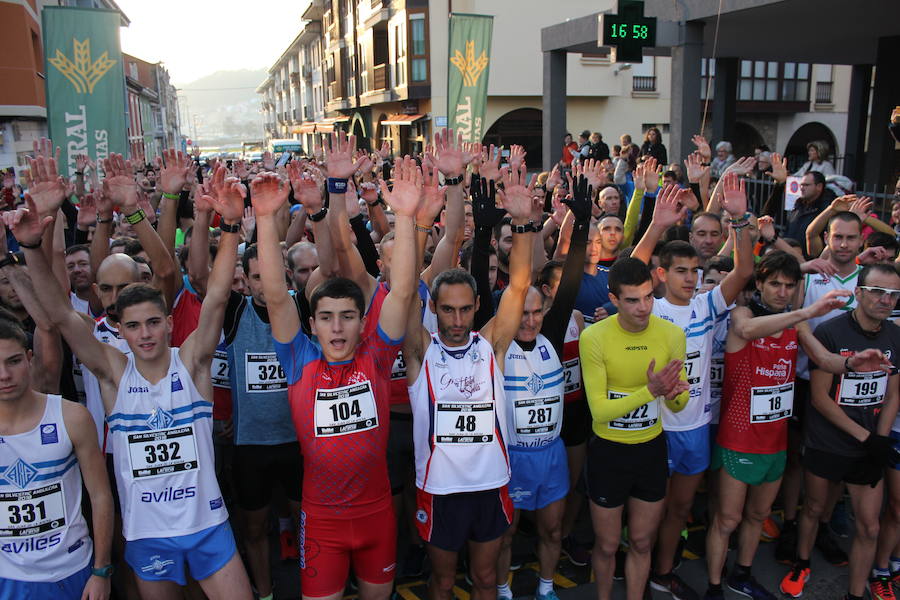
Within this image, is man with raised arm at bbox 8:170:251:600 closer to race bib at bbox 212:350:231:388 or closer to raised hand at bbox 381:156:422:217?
race bib at bbox 212:350:231:388

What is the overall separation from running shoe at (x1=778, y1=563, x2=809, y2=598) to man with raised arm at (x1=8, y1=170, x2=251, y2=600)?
126 inches

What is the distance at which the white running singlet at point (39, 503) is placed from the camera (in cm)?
293

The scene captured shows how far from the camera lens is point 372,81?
31469 mm

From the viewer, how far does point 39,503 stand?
2982 mm

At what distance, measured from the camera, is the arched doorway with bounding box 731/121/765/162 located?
3009 centimetres

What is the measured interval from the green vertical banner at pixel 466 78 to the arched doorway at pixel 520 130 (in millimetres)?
15585

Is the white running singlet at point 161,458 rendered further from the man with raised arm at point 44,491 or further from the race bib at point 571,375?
the race bib at point 571,375

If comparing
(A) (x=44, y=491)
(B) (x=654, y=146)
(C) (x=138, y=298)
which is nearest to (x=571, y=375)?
(C) (x=138, y=298)

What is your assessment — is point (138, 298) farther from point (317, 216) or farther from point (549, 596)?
point (549, 596)

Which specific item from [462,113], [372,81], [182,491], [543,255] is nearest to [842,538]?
[543,255]

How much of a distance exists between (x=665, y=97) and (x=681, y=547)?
26.1 metres

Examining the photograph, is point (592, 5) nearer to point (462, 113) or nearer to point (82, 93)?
A: point (462, 113)

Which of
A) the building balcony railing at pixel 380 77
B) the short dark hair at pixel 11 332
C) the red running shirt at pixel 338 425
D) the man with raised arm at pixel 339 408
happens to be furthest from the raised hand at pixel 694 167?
the building balcony railing at pixel 380 77

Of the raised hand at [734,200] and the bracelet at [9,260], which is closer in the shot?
the bracelet at [9,260]
